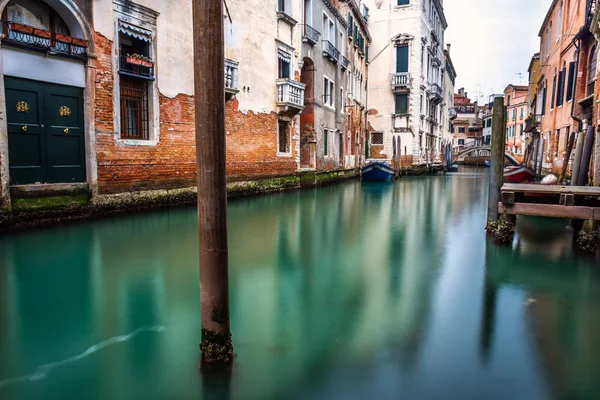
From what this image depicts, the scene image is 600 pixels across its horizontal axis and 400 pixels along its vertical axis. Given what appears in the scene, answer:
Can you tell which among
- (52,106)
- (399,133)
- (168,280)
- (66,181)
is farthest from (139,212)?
(399,133)

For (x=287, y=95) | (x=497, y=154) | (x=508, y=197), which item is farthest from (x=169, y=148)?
(x=508, y=197)

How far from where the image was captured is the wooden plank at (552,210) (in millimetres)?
5836

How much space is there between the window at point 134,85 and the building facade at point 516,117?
125 feet

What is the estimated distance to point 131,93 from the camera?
9344 millimetres

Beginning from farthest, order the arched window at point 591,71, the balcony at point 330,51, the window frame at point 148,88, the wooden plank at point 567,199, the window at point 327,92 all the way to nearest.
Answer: the window at point 327,92, the balcony at point 330,51, the arched window at point 591,71, the window frame at point 148,88, the wooden plank at point 567,199

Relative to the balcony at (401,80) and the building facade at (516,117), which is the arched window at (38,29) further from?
the building facade at (516,117)

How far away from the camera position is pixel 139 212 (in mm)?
9273

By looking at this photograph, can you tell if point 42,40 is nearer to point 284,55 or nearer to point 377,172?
point 284,55

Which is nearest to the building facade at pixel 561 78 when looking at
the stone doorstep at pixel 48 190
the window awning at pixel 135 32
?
the window awning at pixel 135 32

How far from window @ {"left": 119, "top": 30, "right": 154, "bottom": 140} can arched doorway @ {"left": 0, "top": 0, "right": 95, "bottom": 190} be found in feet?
2.90

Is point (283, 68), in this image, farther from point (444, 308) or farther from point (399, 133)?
point (399, 133)

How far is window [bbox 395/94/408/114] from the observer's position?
28438 millimetres

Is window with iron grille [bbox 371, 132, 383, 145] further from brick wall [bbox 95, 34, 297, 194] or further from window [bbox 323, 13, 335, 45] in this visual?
brick wall [bbox 95, 34, 297, 194]

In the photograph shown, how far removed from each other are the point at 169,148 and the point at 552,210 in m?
7.51
